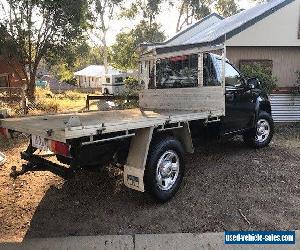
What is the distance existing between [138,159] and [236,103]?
3.18 meters

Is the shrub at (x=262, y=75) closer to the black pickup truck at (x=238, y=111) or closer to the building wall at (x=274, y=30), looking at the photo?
the building wall at (x=274, y=30)

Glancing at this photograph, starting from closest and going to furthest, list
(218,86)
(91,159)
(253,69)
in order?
(91,159)
(218,86)
(253,69)

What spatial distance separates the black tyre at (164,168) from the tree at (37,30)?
18.0m

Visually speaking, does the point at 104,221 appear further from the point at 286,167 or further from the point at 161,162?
the point at 286,167

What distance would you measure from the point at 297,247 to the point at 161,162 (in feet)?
6.79

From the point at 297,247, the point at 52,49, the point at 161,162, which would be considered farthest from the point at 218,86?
the point at 52,49

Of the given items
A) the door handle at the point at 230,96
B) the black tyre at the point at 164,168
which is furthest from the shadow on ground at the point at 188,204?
the door handle at the point at 230,96

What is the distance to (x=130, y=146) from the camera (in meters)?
4.95

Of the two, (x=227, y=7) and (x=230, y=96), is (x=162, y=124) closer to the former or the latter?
(x=230, y=96)

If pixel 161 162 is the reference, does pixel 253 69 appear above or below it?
above

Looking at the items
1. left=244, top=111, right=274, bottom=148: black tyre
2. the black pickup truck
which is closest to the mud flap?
the black pickup truck

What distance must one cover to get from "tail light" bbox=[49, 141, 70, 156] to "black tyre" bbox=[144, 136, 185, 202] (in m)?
1.25

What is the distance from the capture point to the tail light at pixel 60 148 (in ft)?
13.2

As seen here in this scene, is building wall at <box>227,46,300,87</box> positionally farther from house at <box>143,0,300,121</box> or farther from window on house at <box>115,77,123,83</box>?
window on house at <box>115,77,123,83</box>
